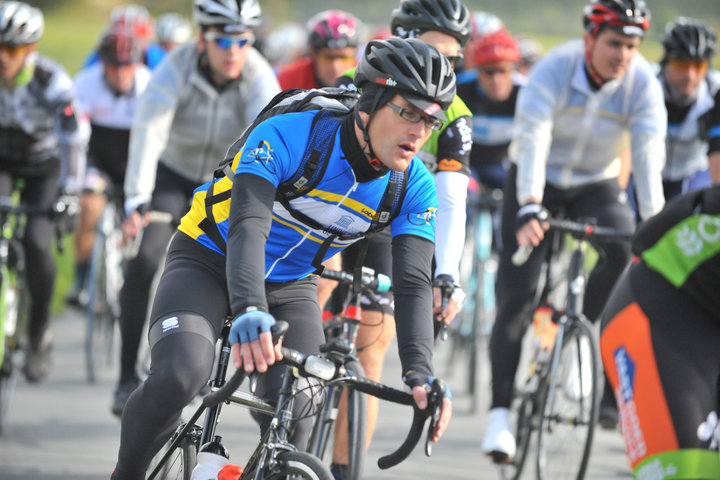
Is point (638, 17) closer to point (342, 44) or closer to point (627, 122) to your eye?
point (627, 122)

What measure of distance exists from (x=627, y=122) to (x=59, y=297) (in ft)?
29.7

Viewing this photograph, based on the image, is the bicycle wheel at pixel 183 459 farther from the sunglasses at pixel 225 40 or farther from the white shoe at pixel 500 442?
the sunglasses at pixel 225 40

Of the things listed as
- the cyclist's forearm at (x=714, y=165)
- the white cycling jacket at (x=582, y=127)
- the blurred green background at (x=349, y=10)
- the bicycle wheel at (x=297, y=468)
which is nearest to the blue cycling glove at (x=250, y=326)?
the bicycle wheel at (x=297, y=468)

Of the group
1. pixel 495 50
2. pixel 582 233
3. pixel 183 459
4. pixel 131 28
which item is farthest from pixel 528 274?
pixel 131 28

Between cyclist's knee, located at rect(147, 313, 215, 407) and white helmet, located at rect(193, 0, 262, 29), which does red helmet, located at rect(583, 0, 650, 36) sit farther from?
cyclist's knee, located at rect(147, 313, 215, 407)

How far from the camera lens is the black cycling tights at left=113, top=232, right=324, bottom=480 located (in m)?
4.03

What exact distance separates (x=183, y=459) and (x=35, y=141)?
16.5 ft

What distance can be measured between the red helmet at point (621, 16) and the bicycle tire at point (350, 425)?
111 inches

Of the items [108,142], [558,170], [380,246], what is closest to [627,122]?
[558,170]

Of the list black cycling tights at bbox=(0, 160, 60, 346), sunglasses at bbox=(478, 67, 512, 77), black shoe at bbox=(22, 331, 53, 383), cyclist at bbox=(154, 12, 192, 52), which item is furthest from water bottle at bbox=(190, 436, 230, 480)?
cyclist at bbox=(154, 12, 192, 52)

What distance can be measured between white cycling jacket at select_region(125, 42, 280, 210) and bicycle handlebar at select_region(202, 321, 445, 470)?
3490 mm

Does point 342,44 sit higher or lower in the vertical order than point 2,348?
higher

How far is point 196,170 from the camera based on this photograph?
743 centimetres

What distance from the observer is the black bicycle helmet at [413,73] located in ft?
13.2
